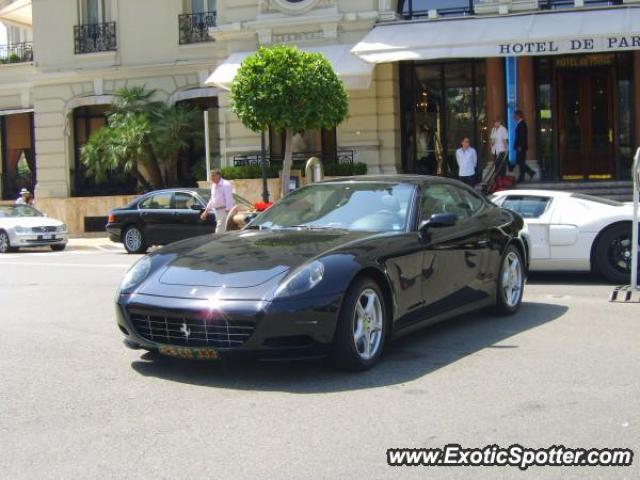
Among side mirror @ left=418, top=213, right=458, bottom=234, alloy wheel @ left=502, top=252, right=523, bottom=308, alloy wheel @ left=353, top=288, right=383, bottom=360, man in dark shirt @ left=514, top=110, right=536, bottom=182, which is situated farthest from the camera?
man in dark shirt @ left=514, top=110, right=536, bottom=182

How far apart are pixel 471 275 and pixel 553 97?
1587cm

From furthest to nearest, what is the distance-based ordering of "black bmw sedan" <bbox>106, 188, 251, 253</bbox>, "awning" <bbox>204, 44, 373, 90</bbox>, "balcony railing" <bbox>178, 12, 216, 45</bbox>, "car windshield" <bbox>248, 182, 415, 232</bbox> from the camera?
"balcony railing" <bbox>178, 12, 216, 45</bbox>
"awning" <bbox>204, 44, 373, 90</bbox>
"black bmw sedan" <bbox>106, 188, 251, 253</bbox>
"car windshield" <bbox>248, 182, 415, 232</bbox>

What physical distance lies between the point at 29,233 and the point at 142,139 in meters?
5.31

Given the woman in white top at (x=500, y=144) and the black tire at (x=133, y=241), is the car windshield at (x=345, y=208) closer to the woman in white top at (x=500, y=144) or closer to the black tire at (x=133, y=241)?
the black tire at (x=133, y=241)

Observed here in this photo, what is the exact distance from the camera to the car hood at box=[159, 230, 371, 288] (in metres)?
6.48

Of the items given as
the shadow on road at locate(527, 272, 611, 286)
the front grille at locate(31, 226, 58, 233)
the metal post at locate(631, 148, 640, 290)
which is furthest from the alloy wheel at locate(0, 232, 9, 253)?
the metal post at locate(631, 148, 640, 290)

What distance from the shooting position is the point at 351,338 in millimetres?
6453

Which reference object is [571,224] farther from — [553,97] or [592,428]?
[553,97]

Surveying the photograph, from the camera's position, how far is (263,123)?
2055cm

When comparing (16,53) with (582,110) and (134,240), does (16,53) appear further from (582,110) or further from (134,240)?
(582,110)

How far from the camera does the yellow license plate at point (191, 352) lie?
6.32 m

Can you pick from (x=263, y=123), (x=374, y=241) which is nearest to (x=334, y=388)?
(x=374, y=241)

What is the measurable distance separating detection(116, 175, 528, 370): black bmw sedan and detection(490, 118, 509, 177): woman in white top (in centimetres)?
1281

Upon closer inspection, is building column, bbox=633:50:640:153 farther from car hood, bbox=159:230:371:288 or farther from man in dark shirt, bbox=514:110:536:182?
car hood, bbox=159:230:371:288
